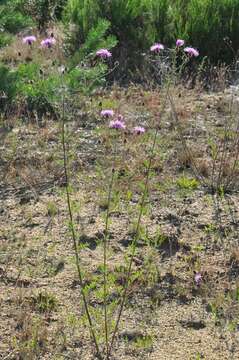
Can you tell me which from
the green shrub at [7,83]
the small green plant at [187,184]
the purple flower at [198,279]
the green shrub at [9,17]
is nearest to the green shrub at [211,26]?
the green shrub at [9,17]

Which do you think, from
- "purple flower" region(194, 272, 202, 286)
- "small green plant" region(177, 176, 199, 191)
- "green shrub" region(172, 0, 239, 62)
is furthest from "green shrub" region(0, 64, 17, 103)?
"purple flower" region(194, 272, 202, 286)

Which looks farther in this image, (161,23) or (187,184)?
(161,23)

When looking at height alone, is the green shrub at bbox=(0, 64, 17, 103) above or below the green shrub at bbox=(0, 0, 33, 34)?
below

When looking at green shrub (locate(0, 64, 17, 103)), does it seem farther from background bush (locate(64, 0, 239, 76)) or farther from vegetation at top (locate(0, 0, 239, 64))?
background bush (locate(64, 0, 239, 76))

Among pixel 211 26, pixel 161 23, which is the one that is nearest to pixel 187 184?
pixel 211 26

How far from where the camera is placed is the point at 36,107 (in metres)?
5.01

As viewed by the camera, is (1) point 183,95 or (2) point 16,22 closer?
(2) point 16,22

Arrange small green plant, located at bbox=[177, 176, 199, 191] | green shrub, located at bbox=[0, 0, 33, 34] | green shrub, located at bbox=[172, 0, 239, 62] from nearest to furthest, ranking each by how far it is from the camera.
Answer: small green plant, located at bbox=[177, 176, 199, 191] → green shrub, located at bbox=[0, 0, 33, 34] → green shrub, located at bbox=[172, 0, 239, 62]

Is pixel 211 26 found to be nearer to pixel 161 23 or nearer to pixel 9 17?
pixel 161 23

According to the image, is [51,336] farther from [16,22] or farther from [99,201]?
[16,22]

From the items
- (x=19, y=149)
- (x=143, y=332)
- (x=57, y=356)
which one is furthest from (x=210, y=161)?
(x=57, y=356)

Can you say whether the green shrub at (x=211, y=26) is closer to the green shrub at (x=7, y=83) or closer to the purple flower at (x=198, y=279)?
the green shrub at (x=7, y=83)

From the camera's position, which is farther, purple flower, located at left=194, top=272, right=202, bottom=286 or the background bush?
the background bush

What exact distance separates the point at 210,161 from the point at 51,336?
1.82 meters
